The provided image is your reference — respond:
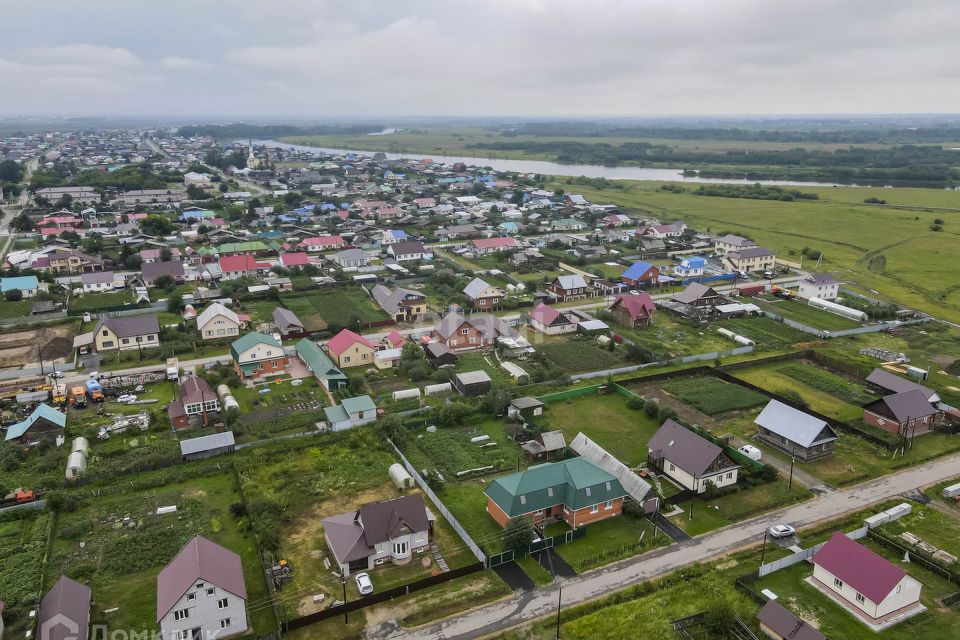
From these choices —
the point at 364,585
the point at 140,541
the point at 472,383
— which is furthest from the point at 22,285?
the point at 364,585

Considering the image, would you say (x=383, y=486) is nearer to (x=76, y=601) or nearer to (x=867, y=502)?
(x=76, y=601)

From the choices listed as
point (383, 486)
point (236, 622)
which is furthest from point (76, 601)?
point (383, 486)

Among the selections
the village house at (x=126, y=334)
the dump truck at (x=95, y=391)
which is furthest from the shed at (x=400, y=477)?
the village house at (x=126, y=334)

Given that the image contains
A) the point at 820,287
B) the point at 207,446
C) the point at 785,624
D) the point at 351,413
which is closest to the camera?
the point at 785,624

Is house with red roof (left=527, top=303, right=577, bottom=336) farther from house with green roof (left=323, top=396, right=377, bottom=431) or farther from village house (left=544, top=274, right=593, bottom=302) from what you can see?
house with green roof (left=323, top=396, right=377, bottom=431)

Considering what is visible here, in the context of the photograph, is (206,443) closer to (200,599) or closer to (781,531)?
(200,599)

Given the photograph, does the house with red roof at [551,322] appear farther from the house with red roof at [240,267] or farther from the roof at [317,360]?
the house with red roof at [240,267]
